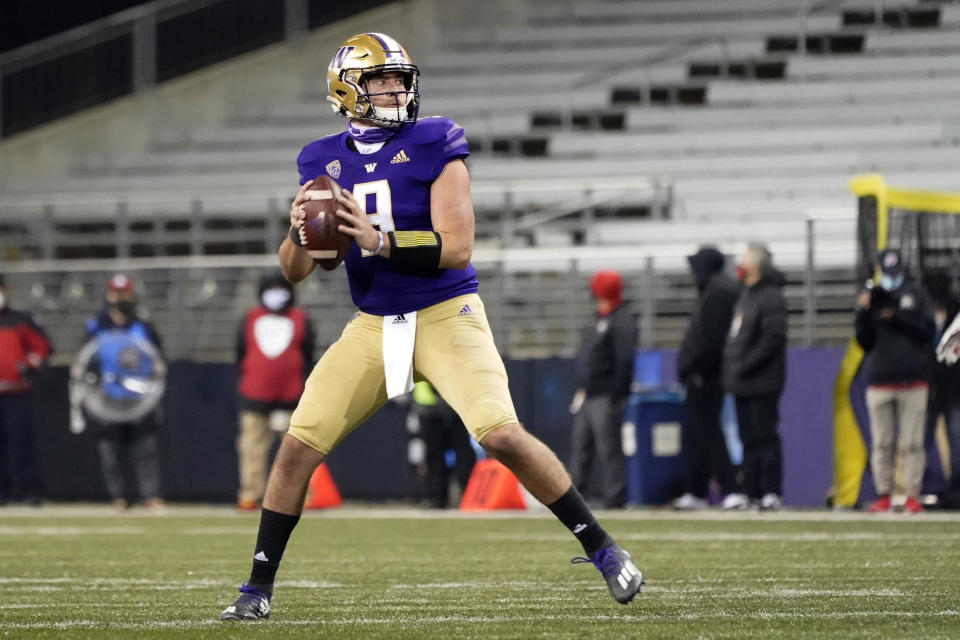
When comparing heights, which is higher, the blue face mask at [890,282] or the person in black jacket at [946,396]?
the blue face mask at [890,282]

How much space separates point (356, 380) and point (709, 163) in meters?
14.1

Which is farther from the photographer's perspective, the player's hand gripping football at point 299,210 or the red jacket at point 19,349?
the red jacket at point 19,349

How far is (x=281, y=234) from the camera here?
1864 centimetres

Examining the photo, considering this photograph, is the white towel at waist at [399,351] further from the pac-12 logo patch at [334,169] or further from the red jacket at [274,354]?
the red jacket at [274,354]

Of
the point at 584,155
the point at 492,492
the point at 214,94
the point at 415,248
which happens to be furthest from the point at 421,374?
the point at 214,94

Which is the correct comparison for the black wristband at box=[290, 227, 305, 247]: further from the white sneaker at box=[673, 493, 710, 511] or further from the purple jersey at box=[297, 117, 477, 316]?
the white sneaker at box=[673, 493, 710, 511]

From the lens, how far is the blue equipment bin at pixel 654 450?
44.1 feet

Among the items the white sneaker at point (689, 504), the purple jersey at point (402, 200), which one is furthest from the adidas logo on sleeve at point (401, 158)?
the white sneaker at point (689, 504)

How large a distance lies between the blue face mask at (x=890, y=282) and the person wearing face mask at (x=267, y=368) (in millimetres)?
4418

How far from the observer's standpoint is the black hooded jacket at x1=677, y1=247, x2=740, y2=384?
41.9 ft

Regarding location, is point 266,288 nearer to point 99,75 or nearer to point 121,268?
point 121,268

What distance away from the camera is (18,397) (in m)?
14.8

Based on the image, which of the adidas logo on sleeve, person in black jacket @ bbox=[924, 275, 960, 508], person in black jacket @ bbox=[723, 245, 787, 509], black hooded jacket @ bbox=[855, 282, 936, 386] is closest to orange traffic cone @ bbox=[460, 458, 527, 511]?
person in black jacket @ bbox=[723, 245, 787, 509]

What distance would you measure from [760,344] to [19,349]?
6118mm
